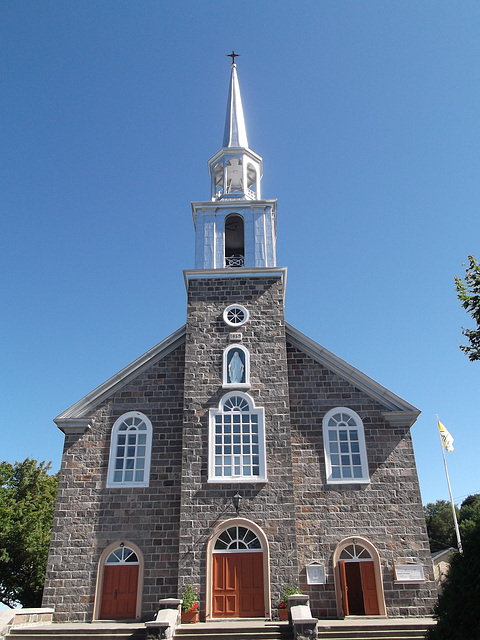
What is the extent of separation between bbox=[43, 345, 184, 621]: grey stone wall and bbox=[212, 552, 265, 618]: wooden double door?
1383 mm

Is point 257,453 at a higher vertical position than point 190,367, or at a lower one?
lower

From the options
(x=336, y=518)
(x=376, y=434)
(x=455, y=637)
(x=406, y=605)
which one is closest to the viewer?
(x=455, y=637)

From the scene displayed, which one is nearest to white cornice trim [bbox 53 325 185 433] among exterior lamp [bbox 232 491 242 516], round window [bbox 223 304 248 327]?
round window [bbox 223 304 248 327]

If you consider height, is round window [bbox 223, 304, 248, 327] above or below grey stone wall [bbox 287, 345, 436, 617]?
above

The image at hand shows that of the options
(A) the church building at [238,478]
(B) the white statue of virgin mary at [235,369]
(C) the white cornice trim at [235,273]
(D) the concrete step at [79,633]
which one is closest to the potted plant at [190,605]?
(A) the church building at [238,478]

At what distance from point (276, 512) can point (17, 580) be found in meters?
20.4

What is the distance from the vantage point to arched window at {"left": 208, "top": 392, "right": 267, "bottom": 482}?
52.8 feet

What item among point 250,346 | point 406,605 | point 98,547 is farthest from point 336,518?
point 98,547

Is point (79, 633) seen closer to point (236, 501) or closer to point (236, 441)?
point (236, 501)

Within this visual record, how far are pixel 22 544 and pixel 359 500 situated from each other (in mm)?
19940

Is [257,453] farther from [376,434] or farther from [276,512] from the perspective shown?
[376,434]

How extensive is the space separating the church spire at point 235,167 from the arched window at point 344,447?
30.5 ft

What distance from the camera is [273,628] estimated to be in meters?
12.7

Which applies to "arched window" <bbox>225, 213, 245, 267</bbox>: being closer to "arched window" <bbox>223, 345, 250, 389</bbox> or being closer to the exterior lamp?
"arched window" <bbox>223, 345, 250, 389</bbox>
